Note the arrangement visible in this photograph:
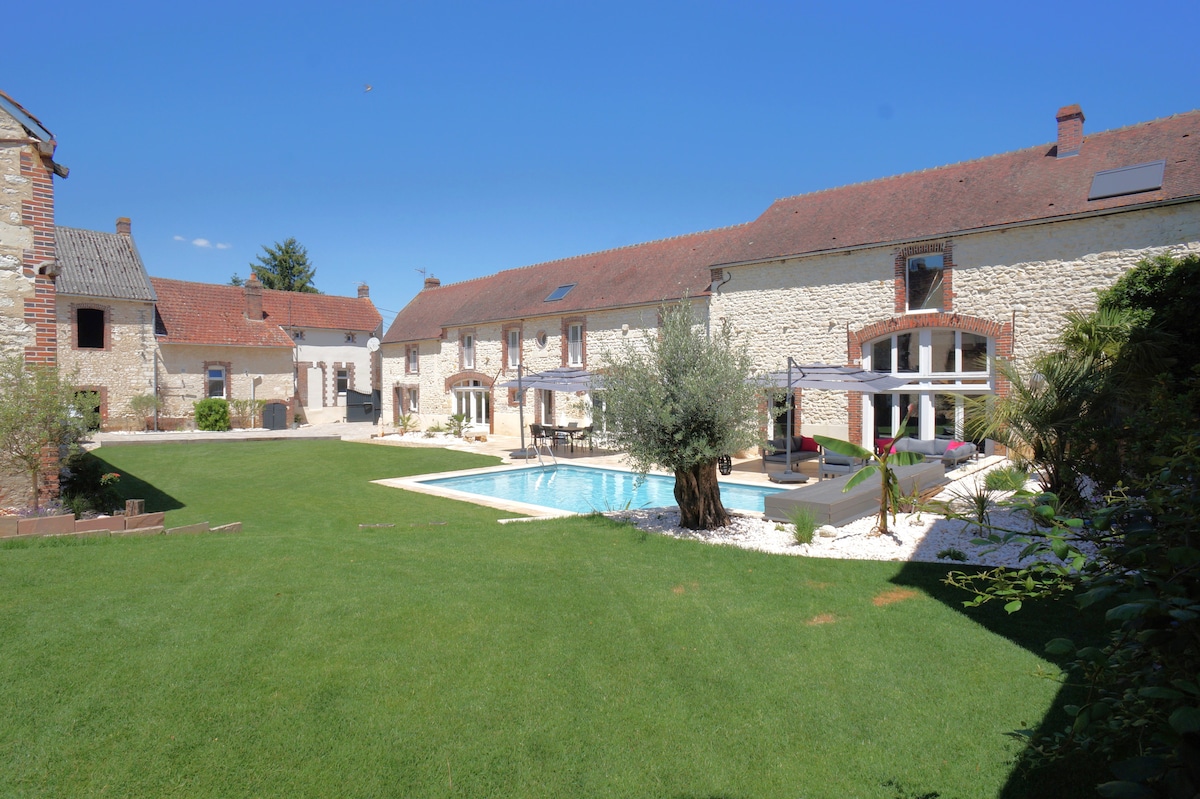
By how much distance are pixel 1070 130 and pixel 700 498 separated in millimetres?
13718

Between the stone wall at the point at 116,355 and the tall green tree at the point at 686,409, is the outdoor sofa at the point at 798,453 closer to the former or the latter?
the tall green tree at the point at 686,409

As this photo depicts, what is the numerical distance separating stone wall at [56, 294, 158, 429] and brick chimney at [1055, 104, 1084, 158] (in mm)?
31220

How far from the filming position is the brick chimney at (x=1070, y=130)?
15625 millimetres

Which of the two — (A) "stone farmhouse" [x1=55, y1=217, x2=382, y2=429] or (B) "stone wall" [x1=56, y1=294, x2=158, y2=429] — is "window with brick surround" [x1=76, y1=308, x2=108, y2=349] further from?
(B) "stone wall" [x1=56, y1=294, x2=158, y2=429]

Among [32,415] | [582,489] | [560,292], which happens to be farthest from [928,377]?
[32,415]

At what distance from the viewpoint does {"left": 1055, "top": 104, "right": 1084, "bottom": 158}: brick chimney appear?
15625 millimetres

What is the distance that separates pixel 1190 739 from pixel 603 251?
1017 inches

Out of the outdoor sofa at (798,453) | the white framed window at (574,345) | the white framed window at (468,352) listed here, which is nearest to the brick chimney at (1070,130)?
the outdoor sofa at (798,453)

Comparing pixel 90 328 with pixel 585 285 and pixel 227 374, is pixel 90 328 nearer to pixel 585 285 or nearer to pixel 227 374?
pixel 227 374

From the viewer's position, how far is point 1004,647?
484 centimetres

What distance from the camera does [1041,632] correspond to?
5078 mm

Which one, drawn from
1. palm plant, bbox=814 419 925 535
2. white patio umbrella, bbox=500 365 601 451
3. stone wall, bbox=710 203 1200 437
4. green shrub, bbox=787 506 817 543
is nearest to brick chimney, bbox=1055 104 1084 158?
stone wall, bbox=710 203 1200 437

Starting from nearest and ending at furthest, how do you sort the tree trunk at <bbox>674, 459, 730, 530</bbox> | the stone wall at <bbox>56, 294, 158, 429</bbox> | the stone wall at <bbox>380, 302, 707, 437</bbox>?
the tree trunk at <bbox>674, 459, 730, 530</bbox> → the stone wall at <bbox>380, 302, 707, 437</bbox> → the stone wall at <bbox>56, 294, 158, 429</bbox>

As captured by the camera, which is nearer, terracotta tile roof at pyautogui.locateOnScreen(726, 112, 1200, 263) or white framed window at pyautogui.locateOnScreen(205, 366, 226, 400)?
terracotta tile roof at pyautogui.locateOnScreen(726, 112, 1200, 263)
